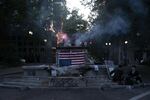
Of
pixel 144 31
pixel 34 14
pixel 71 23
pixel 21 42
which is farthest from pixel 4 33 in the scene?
pixel 71 23

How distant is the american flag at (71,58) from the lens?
69.8 ft

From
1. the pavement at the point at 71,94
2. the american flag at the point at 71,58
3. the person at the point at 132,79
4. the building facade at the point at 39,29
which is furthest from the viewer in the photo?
the building facade at the point at 39,29

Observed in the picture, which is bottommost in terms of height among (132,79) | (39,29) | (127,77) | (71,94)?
(71,94)

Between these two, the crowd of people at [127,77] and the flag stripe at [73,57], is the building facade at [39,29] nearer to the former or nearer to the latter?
the crowd of people at [127,77]

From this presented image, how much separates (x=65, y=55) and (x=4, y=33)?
34568mm

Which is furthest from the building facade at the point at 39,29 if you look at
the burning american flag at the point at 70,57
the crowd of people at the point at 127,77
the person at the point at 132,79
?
the person at the point at 132,79

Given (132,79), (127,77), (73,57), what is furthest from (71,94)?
(132,79)

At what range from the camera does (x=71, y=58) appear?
21328mm

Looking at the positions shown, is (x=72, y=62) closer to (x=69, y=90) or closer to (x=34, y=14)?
(x=69, y=90)

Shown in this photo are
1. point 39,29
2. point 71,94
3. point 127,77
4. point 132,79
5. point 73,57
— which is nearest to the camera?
point 71,94

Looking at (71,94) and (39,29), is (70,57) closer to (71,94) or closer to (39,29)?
(71,94)

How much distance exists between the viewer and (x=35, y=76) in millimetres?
21484

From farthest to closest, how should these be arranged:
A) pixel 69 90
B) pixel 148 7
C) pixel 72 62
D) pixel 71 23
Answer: pixel 71 23 < pixel 148 7 < pixel 72 62 < pixel 69 90

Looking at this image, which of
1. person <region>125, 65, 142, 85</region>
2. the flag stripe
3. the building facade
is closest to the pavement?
person <region>125, 65, 142, 85</region>
